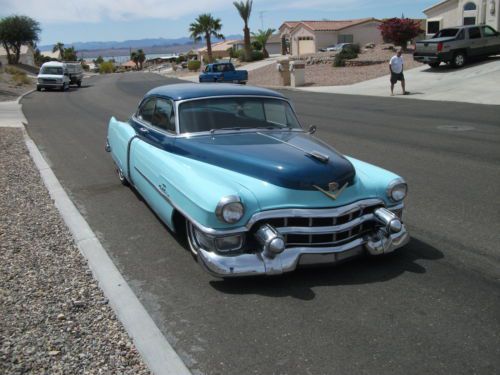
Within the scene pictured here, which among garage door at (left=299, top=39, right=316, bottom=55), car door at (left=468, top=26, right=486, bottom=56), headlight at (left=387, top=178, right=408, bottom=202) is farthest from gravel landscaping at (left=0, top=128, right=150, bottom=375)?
garage door at (left=299, top=39, right=316, bottom=55)

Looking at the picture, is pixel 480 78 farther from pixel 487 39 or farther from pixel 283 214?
pixel 283 214

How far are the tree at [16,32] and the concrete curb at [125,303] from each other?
6633cm

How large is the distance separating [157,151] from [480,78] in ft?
62.0

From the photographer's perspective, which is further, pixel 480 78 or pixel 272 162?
pixel 480 78

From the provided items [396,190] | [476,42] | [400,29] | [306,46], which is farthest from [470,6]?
[396,190]

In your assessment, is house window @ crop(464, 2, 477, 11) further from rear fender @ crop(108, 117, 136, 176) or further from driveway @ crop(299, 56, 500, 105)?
rear fender @ crop(108, 117, 136, 176)

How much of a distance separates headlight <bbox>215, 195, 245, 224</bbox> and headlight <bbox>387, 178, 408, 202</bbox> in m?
1.50

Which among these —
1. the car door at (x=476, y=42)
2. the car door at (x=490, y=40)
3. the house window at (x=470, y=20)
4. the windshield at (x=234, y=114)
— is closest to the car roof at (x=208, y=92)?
the windshield at (x=234, y=114)

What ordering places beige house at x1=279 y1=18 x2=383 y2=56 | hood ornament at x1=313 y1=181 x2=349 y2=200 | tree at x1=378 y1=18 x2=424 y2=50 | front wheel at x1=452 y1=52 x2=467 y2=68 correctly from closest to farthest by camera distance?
hood ornament at x1=313 y1=181 x2=349 y2=200 → front wheel at x1=452 y1=52 x2=467 y2=68 → tree at x1=378 y1=18 x2=424 y2=50 → beige house at x1=279 y1=18 x2=383 y2=56

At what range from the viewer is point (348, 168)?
4.41m

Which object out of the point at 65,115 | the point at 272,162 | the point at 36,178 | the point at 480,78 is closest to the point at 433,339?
the point at 272,162

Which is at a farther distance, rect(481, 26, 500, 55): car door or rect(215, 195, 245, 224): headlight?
rect(481, 26, 500, 55): car door

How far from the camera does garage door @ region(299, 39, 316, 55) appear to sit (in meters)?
59.9

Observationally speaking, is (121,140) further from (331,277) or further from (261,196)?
(331,277)
